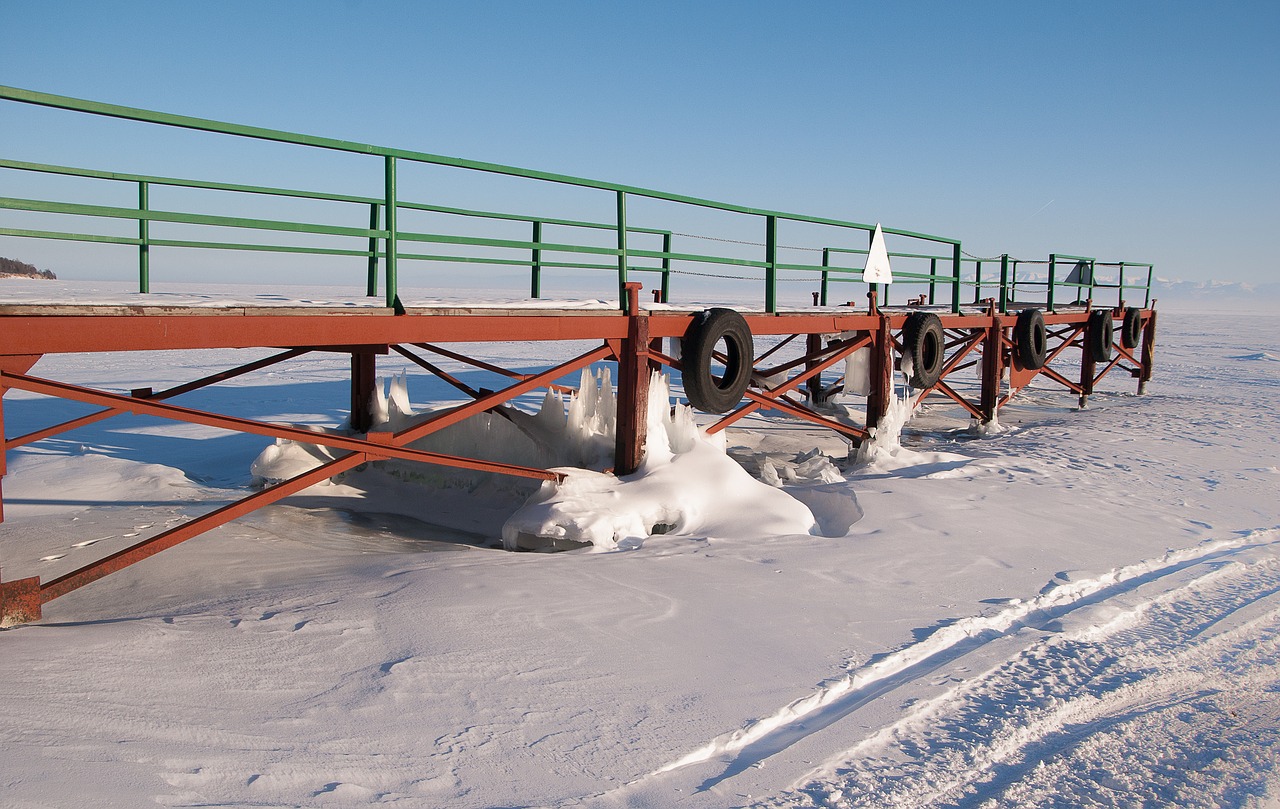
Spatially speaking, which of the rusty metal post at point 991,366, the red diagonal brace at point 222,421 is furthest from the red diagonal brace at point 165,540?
the rusty metal post at point 991,366

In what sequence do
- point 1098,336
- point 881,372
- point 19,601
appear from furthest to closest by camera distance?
1. point 1098,336
2. point 881,372
3. point 19,601

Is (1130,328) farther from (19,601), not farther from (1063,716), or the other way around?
(19,601)

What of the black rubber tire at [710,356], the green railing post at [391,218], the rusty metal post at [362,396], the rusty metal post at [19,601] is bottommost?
the rusty metal post at [19,601]

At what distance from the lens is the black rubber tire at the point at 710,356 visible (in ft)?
25.5

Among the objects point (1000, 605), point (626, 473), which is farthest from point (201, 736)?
point (626, 473)

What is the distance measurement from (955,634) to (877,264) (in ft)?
20.9

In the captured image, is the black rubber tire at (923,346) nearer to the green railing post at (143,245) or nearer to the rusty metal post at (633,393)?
the rusty metal post at (633,393)

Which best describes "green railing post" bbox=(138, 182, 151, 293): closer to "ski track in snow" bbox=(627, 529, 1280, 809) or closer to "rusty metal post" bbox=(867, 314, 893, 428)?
→ "ski track in snow" bbox=(627, 529, 1280, 809)

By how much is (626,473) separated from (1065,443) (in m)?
5.84

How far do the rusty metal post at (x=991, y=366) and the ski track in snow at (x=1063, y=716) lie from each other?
26.6ft

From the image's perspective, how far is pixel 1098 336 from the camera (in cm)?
1708

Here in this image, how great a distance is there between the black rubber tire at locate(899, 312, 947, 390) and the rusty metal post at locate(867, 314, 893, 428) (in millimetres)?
369

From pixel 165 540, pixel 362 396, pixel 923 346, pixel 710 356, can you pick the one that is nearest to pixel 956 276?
pixel 923 346

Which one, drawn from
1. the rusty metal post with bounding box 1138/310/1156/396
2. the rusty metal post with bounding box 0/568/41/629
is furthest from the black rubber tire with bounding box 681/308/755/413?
the rusty metal post with bounding box 1138/310/1156/396
